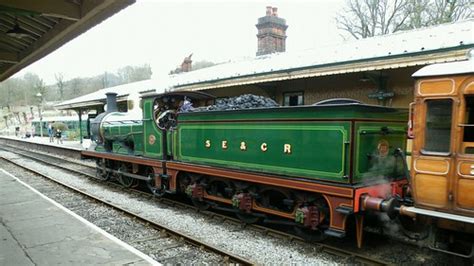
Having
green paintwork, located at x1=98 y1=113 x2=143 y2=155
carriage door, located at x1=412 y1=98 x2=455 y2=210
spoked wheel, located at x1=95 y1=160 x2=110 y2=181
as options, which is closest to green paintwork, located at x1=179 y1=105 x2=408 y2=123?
carriage door, located at x1=412 y1=98 x2=455 y2=210

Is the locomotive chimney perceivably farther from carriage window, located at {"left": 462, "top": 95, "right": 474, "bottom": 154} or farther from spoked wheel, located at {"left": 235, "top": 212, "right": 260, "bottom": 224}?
carriage window, located at {"left": 462, "top": 95, "right": 474, "bottom": 154}

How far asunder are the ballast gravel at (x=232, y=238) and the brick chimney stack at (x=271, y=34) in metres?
9.74

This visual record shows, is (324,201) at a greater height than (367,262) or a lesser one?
greater

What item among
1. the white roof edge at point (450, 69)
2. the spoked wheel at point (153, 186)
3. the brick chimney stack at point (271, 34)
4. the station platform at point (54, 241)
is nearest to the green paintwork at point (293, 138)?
the white roof edge at point (450, 69)

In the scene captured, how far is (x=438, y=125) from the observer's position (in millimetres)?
4363

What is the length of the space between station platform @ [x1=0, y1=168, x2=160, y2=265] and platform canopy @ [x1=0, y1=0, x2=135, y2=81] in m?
3.08

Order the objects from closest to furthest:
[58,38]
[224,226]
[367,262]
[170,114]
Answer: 1. [367,262]
2. [58,38]
3. [224,226]
4. [170,114]

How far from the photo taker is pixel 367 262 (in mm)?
4855

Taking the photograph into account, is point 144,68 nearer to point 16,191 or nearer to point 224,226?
point 16,191

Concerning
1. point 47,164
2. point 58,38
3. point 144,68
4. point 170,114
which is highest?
point 144,68

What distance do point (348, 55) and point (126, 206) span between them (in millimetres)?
6366

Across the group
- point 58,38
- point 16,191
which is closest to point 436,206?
point 58,38

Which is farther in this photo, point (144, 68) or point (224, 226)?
point (144, 68)

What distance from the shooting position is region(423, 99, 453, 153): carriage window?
4.27m
